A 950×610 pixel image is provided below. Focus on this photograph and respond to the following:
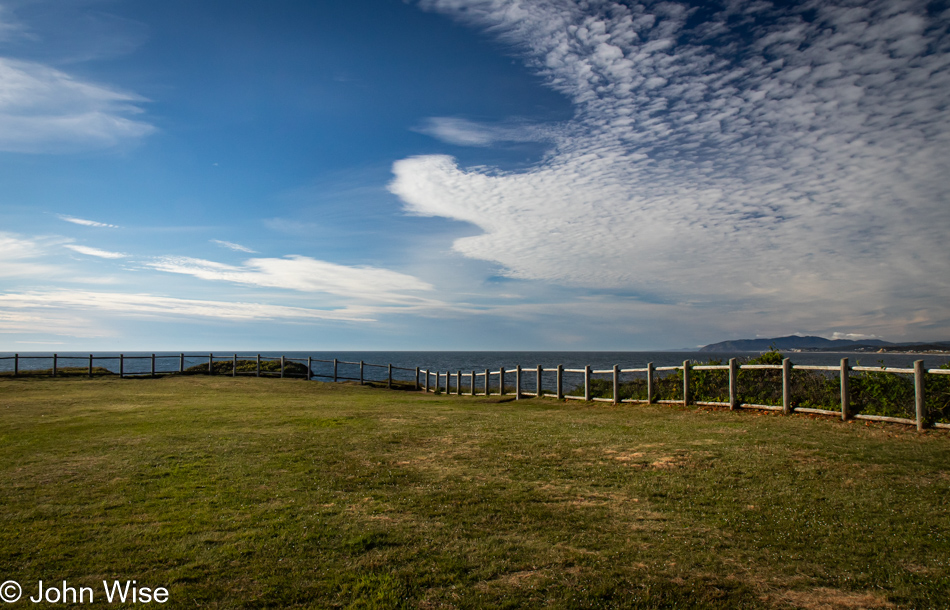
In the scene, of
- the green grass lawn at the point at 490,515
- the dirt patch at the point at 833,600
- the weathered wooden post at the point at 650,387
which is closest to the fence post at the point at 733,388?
the weathered wooden post at the point at 650,387

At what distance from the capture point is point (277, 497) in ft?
23.1

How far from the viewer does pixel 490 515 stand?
251 inches

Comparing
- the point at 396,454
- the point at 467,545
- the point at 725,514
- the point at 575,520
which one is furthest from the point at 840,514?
the point at 396,454

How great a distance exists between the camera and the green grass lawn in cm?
460

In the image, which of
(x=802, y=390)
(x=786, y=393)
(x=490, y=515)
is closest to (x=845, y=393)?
(x=786, y=393)

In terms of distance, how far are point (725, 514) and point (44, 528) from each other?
754 cm

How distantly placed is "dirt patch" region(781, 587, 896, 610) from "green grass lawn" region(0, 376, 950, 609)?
0.02 m

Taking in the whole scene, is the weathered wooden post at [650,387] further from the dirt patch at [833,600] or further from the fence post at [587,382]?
the dirt patch at [833,600]

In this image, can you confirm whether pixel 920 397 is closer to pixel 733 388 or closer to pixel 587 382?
pixel 733 388

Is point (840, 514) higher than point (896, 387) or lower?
lower

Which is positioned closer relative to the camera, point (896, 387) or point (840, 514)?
point (840, 514)

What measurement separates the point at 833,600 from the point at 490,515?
132 inches

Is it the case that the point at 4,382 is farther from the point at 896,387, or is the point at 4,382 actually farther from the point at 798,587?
the point at 896,387

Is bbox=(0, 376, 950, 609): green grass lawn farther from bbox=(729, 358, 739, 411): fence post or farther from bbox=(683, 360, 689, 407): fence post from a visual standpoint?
bbox=(683, 360, 689, 407): fence post
